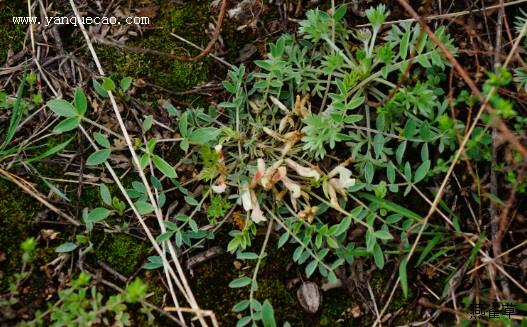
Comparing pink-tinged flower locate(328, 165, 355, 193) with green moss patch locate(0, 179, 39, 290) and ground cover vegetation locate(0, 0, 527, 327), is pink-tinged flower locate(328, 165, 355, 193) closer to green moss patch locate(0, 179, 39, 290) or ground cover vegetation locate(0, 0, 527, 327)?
ground cover vegetation locate(0, 0, 527, 327)

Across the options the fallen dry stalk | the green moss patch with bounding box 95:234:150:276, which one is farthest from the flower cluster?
the green moss patch with bounding box 95:234:150:276

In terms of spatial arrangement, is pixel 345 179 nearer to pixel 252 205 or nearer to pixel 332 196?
pixel 332 196

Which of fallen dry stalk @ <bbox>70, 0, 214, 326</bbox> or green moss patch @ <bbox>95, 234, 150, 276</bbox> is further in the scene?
green moss patch @ <bbox>95, 234, 150, 276</bbox>

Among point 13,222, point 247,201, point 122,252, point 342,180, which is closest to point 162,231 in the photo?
point 122,252

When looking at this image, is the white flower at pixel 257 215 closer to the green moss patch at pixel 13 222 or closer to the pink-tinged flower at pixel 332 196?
the pink-tinged flower at pixel 332 196

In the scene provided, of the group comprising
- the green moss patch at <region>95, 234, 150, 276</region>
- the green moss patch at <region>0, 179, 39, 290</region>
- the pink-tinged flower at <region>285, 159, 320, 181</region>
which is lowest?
the green moss patch at <region>95, 234, 150, 276</region>

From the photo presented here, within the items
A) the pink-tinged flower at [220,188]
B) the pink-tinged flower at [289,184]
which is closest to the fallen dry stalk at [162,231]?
the pink-tinged flower at [220,188]

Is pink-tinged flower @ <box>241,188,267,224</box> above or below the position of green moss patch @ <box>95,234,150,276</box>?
above

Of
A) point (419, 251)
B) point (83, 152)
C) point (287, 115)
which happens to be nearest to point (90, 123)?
point (83, 152)

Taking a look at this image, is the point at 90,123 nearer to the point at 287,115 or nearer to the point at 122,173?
the point at 122,173
